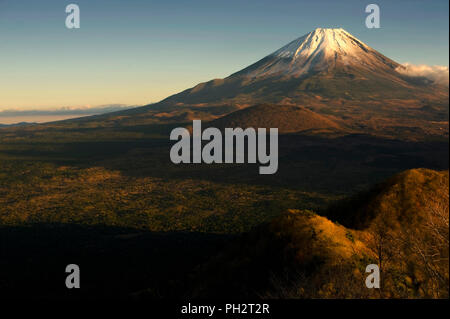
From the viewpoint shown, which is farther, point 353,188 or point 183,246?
point 353,188

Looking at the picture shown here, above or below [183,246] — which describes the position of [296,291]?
above

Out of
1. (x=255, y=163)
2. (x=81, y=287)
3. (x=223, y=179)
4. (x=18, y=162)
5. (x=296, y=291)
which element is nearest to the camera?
(x=296, y=291)

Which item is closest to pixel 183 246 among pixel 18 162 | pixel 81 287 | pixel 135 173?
pixel 81 287

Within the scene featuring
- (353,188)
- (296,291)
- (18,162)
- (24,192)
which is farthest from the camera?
(18,162)

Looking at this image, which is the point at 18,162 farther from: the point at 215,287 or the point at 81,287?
the point at 215,287

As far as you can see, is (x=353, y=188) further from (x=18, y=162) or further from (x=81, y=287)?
(x=18, y=162)

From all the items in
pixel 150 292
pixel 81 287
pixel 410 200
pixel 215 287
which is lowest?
pixel 81 287
